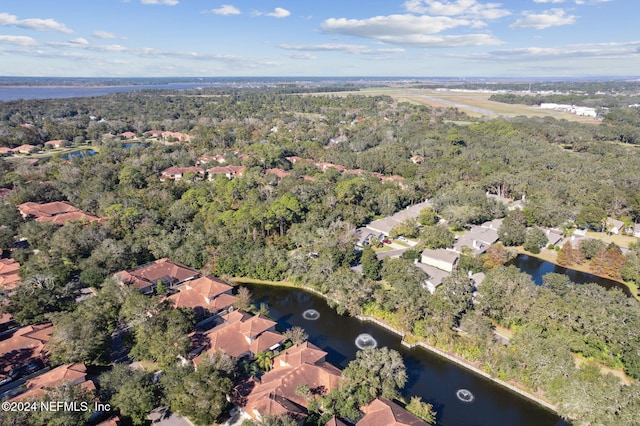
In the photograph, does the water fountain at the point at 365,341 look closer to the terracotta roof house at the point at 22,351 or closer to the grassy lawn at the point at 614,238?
the terracotta roof house at the point at 22,351

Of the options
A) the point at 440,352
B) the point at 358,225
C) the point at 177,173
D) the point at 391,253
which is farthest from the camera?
the point at 177,173

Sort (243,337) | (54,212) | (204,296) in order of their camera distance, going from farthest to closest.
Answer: (54,212), (204,296), (243,337)

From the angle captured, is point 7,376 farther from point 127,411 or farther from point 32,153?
point 32,153

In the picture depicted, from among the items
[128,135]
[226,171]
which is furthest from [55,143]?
[226,171]

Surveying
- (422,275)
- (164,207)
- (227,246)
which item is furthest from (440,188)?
(164,207)

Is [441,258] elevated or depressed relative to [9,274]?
depressed

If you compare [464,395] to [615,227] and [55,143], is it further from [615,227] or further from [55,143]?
[55,143]

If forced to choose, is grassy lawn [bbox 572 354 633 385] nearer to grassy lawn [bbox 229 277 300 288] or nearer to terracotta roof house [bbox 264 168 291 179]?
grassy lawn [bbox 229 277 300 288]
